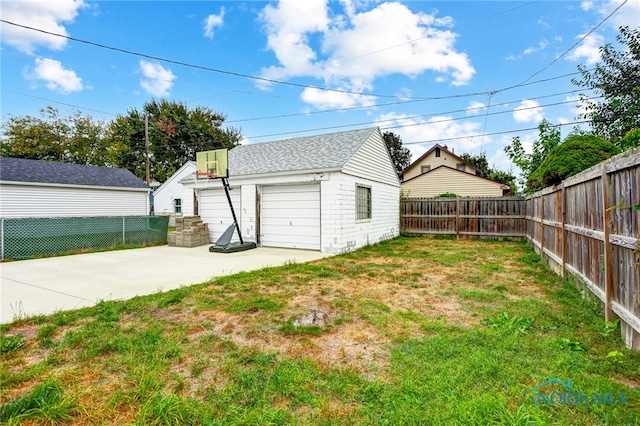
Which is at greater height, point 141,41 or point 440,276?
point 141,41

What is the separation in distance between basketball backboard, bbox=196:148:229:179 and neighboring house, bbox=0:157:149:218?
10.3 m

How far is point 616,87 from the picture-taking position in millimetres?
10930

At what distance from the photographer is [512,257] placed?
758 cm

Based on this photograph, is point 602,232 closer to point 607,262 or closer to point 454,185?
point 607,262

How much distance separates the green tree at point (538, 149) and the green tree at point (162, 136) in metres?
27.1

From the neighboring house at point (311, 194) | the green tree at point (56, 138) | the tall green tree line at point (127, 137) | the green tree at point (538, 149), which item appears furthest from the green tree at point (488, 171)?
the green tree at point (56, 138)

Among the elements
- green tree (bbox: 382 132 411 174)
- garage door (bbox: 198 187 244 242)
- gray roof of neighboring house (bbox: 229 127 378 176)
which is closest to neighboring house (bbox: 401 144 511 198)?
gray roof of neighboring house (bbox: 229 127 378 176)

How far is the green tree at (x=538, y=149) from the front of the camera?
1284 cm

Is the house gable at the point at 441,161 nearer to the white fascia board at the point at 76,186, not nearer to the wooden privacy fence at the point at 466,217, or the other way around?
the wooden privacy fence at the point at 466,217

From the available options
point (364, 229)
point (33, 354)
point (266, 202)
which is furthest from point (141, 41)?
point (33, 354)

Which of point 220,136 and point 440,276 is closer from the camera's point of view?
point 440,276

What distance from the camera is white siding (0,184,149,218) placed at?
1332 cm

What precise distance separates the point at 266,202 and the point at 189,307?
6077 mm

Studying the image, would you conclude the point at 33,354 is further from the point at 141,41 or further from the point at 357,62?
the point at 357,62
